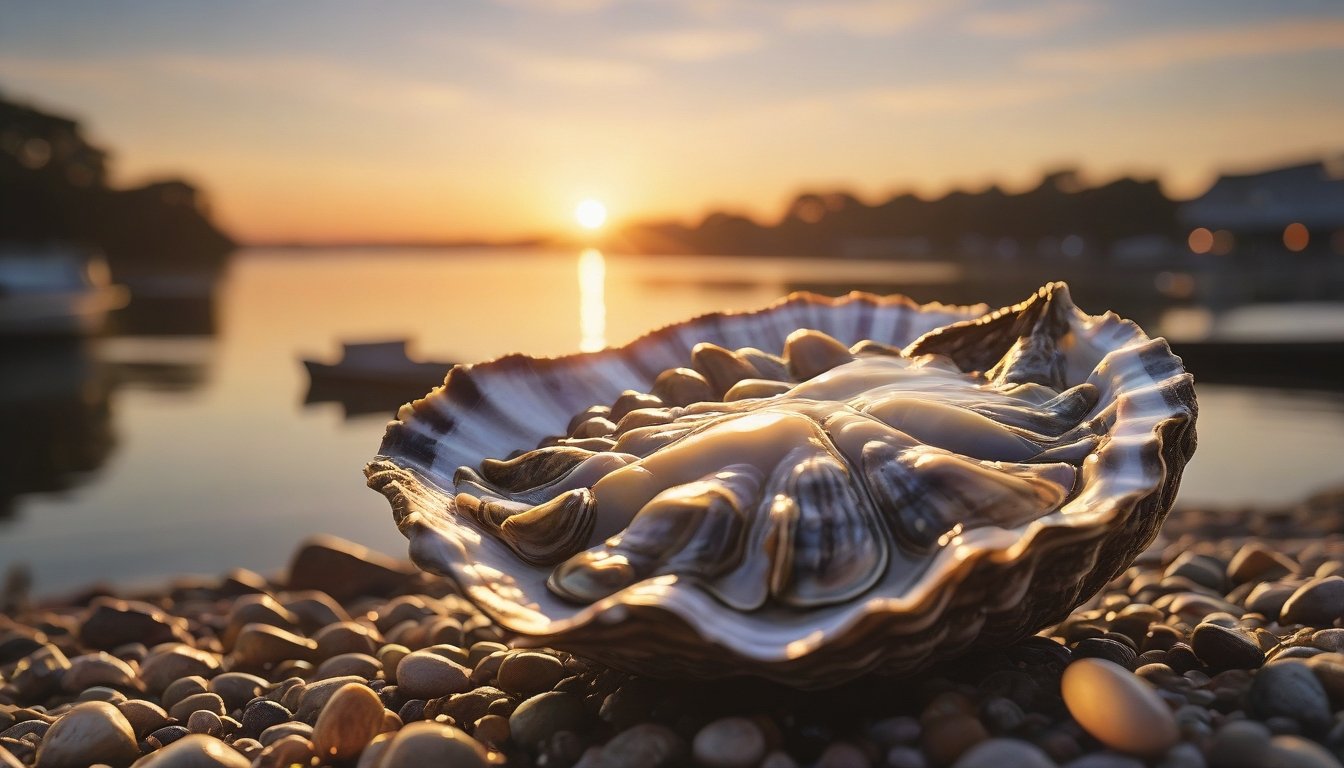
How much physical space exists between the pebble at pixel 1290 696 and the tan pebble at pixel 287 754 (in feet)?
5.87

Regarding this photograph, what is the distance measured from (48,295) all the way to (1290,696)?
4548 centimetres

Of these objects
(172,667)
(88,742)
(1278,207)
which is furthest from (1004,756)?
(1278,207)

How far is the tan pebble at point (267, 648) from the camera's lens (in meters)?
3.22

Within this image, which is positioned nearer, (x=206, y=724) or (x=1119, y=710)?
(x=1119, y=710)

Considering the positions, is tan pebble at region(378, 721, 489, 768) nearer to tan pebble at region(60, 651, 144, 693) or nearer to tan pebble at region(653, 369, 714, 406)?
tan pebble at region(653, 369, 714, 406)

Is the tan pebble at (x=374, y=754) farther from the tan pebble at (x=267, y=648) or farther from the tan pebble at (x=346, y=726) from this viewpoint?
the tan pebble at (x=267, y=648)

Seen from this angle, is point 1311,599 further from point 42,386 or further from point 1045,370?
point 42,386

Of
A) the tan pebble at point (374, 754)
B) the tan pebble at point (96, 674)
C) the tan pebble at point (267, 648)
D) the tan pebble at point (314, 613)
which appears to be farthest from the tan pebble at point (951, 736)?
the tan pebble at point (314, 613)

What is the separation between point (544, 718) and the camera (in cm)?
193

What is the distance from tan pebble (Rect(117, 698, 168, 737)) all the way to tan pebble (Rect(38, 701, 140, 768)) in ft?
0.69

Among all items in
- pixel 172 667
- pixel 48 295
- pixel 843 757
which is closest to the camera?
pixel 843 757

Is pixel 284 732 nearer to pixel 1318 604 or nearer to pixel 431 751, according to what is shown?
pixel 431 751

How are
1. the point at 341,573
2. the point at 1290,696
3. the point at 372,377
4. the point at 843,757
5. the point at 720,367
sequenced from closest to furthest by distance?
the point at 843,757 → the point at 1290,696 → the point at 720,367 → the point at 341,573 → the point at 372,377

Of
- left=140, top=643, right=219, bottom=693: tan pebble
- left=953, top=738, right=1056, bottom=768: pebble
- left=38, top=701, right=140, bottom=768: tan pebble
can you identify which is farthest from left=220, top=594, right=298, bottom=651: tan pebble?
left=953, top=738, right=1056, bottom=768: pebble
